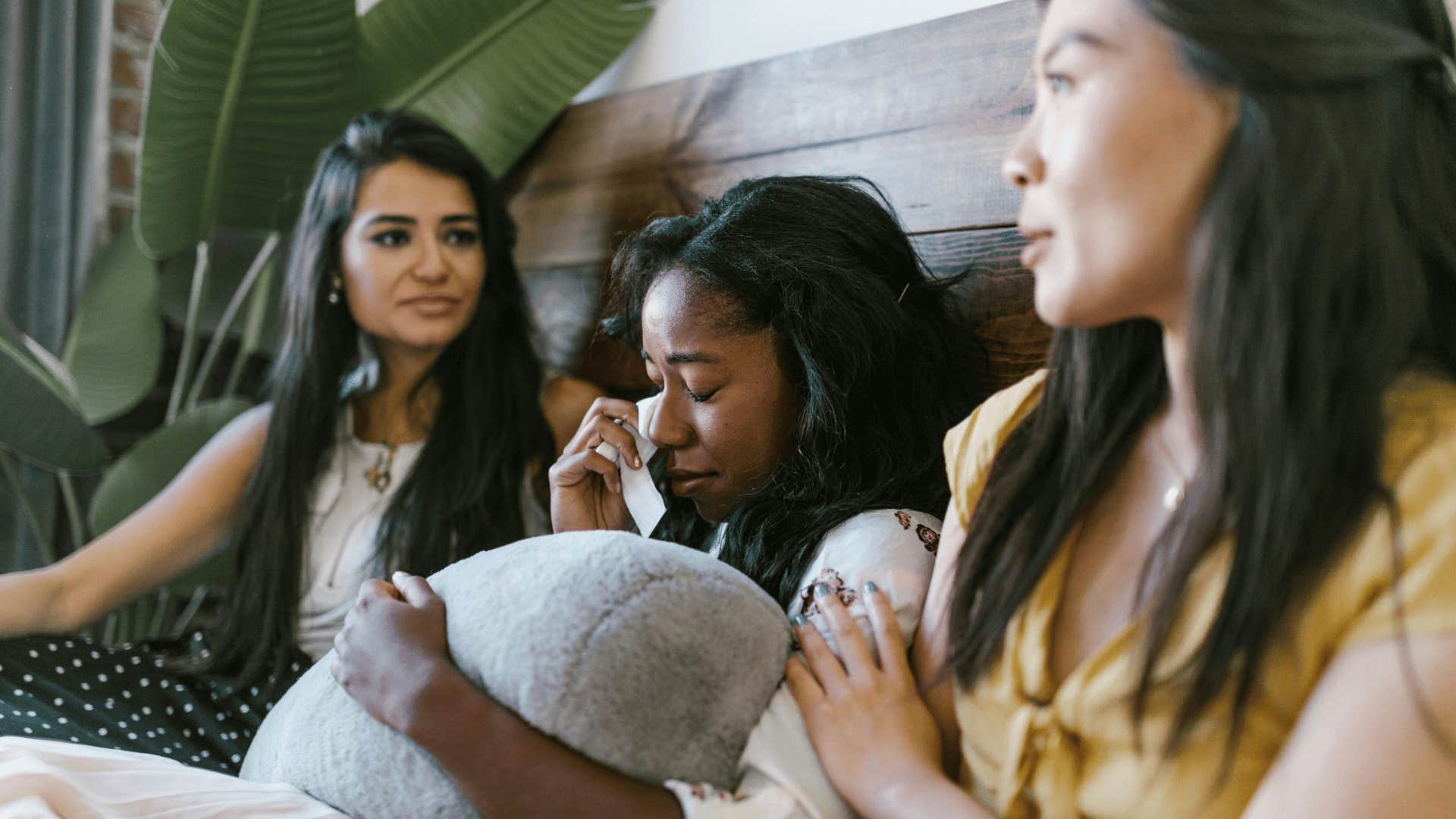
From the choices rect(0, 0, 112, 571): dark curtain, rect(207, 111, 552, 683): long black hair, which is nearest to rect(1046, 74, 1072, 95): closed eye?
rect(207, 111, 552, 683): long black hair

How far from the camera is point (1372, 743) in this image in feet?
2.18

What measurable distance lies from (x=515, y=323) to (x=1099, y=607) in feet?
4.07

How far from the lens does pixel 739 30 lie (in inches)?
70.4

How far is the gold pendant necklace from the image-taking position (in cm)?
177

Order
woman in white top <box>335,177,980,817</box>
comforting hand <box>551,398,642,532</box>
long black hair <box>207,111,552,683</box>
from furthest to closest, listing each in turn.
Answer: long black hair <box>207,111,552,683</box> → comforting hand <box>551,398,642,532</box> → woman in white top <box>335,177,980,817</box>

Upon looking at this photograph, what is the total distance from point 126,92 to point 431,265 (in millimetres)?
981

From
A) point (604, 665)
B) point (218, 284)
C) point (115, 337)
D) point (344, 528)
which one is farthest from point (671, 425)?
point (218, 284)

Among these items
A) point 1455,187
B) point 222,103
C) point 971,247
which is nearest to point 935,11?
point 971,247

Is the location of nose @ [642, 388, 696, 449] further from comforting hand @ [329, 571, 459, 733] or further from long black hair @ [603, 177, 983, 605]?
comforting hand @ [329, 571, 459, 733]

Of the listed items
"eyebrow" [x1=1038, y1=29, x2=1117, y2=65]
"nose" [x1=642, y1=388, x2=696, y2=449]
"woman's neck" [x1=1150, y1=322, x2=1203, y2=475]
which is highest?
"eyebrow" [x1=1038, y1=29, x2=1117, y2=65]

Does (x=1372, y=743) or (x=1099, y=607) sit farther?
(x=1099, y=607)

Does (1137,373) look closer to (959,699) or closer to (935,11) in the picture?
(959,699)

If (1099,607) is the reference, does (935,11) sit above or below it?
above

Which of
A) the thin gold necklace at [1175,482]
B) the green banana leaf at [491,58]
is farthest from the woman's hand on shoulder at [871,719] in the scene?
the green banana leaf at [491,58]
